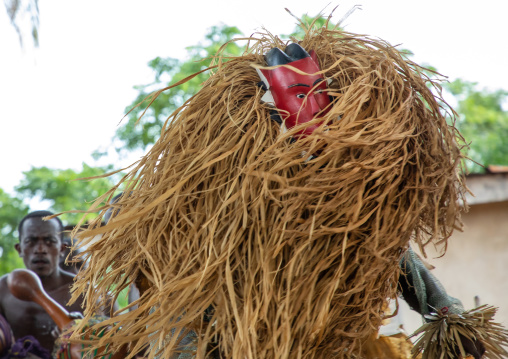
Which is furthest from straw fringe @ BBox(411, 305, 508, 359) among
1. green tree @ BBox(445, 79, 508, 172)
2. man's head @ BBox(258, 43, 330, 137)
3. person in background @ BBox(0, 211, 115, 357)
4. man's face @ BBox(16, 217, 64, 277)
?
green tree @ BBox(445, 79, 508, 172)

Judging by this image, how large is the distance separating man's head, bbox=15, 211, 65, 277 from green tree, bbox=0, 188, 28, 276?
4798mm

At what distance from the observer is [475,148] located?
10016 mm

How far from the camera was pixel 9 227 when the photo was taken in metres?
8.94

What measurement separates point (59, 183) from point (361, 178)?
8.01m

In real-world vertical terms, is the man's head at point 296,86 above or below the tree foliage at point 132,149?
below

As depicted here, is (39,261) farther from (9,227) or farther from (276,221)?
(9,227)

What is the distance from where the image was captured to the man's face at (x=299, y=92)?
167 centimetres

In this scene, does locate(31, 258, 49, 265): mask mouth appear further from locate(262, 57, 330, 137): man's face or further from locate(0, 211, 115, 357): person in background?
locate(262, 57, 330, 137): man's face

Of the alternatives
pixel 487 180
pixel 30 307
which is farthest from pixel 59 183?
pixel 487 180

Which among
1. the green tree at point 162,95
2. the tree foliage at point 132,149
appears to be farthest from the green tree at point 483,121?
the green tree at point 162,95

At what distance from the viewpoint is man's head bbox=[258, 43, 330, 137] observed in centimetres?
167

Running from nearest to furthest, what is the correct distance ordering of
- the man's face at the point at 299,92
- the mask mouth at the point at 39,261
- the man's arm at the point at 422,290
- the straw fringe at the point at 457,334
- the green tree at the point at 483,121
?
the man's face at the point at 299,92
the straw fringe at the point at 457,334
the man's arm at the point at 422,290
the mask mouth at the point at 39,261
the green tree at the point at 483,121

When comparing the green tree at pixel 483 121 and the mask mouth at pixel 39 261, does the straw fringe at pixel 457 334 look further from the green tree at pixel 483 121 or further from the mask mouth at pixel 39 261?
the green tree at pixel 483 121

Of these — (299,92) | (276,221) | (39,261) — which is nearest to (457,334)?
(276,221)
